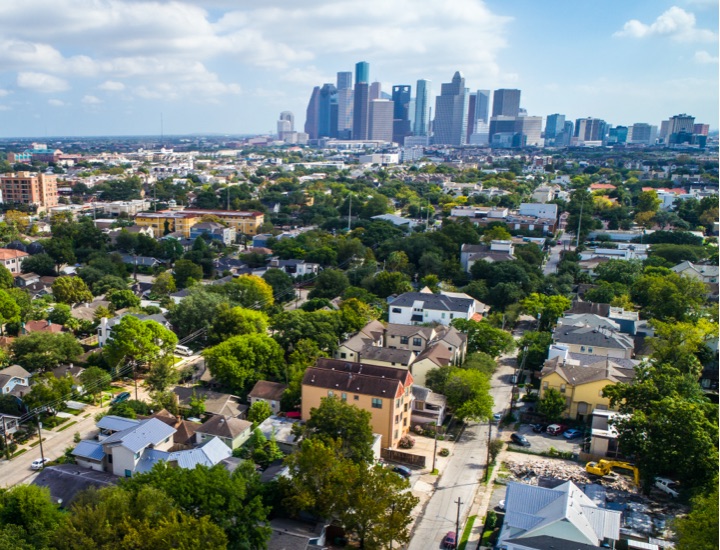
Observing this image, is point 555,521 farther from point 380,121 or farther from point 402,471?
point 380,121

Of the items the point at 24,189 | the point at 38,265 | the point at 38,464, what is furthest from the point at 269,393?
the point at 24,189

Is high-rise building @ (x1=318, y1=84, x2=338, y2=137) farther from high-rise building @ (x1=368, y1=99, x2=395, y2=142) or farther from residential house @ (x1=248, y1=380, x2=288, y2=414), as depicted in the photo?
residential house @ (x1=248, y1=380, x2=288, y2=414)

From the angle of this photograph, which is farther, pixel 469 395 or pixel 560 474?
pixel 469 395

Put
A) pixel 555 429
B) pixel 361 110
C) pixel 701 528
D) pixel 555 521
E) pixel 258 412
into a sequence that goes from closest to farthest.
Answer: pixel 701 528
pixel 555 521
pixel 258 412
pixel 555 429
pixel 361 110

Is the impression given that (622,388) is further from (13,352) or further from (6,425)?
(13,352)

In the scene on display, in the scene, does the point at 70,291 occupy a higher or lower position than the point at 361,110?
lower

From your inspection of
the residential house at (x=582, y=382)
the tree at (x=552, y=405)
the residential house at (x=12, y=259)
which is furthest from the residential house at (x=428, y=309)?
the residential house at (x=12, y=259)

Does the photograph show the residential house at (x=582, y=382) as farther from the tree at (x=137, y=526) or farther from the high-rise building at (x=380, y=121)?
the high-rise building at (x=380, y=121)
